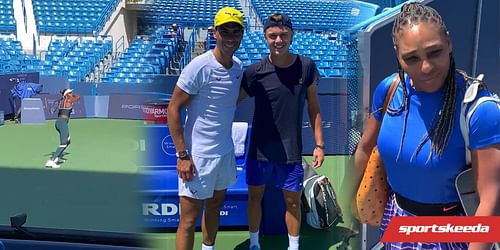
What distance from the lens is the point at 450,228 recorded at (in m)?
1.43

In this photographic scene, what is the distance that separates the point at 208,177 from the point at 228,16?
0.68m

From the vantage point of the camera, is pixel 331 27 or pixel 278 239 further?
pixel 278 239

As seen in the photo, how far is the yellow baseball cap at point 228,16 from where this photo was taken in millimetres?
2301

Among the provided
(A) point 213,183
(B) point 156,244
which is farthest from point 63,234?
(A) point 213,183

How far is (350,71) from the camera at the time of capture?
2.30 m

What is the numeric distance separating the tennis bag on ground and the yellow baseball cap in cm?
126

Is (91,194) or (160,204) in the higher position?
(160,204)

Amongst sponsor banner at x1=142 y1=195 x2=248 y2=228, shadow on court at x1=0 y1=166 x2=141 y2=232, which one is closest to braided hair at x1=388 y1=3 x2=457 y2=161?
sponsor banner at x1=142 y1=195 x2=248 y2=228

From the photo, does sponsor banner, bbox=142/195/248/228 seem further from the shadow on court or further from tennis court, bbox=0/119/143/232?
the shadow on court

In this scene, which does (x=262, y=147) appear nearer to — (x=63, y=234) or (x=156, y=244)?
(x=156, y=244)

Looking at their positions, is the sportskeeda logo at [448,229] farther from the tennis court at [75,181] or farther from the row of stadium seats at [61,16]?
the row of stadium seats at [61,16]

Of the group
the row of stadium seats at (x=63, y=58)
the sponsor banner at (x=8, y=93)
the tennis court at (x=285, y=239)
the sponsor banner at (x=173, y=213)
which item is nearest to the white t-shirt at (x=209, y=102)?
the sponsor banner at (x=173, y=213)

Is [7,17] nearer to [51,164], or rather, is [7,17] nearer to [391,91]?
[51,164]

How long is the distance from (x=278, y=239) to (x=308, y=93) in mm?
994
